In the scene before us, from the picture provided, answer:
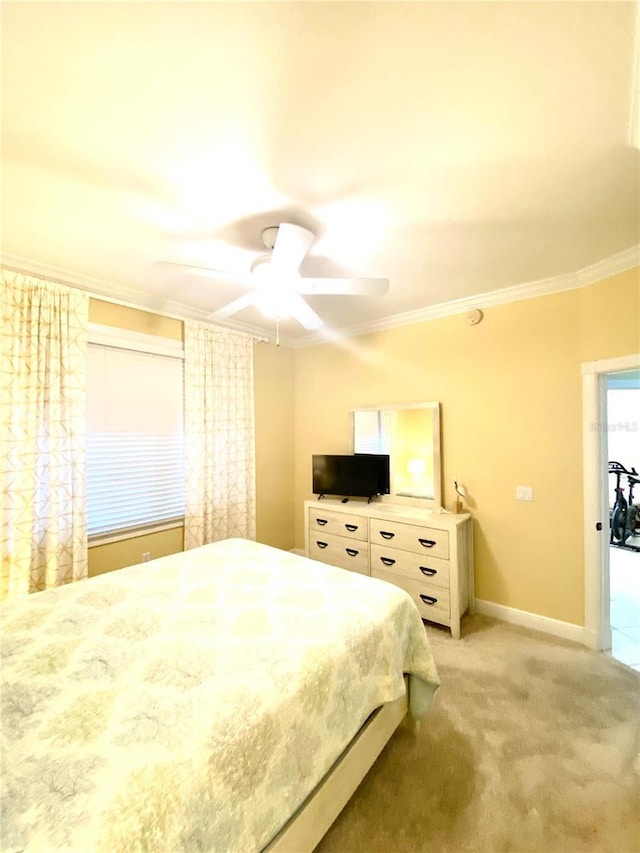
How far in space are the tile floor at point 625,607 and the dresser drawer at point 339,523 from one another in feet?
6.28

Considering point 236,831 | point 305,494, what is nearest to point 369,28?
point 236,831

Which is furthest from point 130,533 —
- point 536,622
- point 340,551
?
point 536,622

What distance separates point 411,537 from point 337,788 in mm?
1706

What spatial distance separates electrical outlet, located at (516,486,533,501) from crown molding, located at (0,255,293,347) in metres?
2.69

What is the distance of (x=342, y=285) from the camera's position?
1801 millimetres

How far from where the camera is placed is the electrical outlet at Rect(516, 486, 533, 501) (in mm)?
2674

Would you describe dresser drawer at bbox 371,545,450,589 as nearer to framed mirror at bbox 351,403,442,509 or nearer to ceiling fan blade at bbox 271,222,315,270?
framed mirror at bbox 351,403,442,509

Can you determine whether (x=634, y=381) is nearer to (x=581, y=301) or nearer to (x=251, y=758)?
(x=581, y=301)

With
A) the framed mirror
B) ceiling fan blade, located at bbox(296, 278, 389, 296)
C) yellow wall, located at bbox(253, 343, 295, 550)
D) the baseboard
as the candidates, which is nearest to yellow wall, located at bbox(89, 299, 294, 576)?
yellow wall, located at bbox(253, 343, 295, 550)

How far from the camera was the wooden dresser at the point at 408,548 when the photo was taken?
2.60 metres

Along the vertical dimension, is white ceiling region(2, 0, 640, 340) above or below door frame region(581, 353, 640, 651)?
above

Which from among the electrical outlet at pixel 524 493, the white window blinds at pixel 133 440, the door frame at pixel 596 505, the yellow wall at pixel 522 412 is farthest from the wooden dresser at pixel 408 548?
the white window blinds at pixel 133 440

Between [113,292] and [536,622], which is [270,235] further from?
[536,622]

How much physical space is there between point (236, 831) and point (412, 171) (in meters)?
2.27
